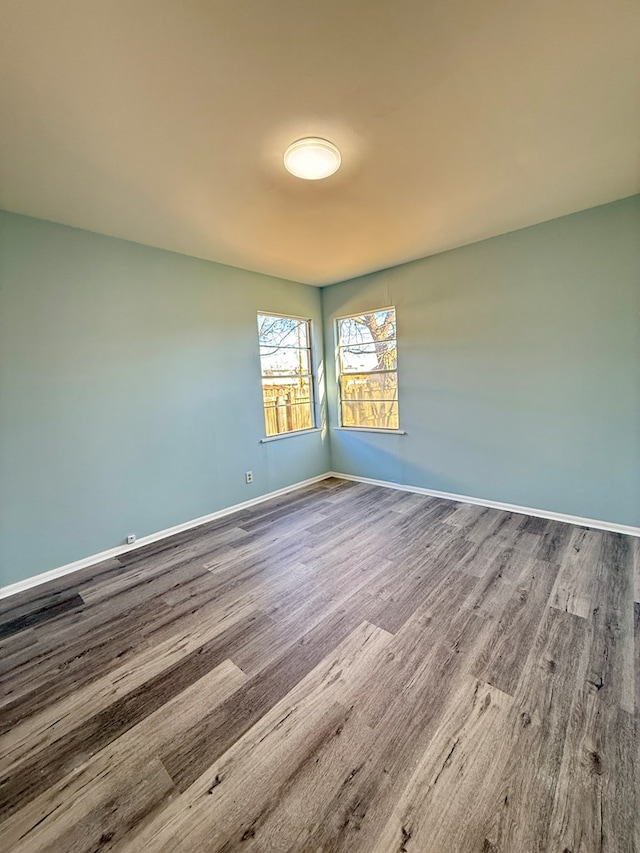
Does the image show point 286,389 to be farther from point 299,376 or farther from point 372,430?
point 372,430

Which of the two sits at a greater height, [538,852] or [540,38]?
[540,38]

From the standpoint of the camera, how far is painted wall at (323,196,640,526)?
2.71 meters

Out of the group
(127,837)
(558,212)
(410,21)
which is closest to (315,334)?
(558,212)

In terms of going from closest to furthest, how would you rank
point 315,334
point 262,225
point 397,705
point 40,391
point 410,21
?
1. point 410,21
2. point 397,705
3. point 40,391
4. point 262,225
5. point 315,334

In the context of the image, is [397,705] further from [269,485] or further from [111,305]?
[111,305]

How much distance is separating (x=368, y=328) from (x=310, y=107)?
2841mm

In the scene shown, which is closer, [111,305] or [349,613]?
[349,613]

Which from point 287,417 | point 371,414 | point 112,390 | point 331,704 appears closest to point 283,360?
point 287,417

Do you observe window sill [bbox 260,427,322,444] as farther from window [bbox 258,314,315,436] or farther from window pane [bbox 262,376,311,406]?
window pane [bbox 262,376,311,406]

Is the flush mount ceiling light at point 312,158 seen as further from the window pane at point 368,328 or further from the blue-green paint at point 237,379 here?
the window pane at point 368,328

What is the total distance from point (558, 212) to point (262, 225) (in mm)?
2481

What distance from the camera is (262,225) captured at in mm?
2689

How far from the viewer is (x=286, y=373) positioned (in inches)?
172

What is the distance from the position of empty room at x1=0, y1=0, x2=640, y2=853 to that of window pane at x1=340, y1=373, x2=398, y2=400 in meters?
0.12
